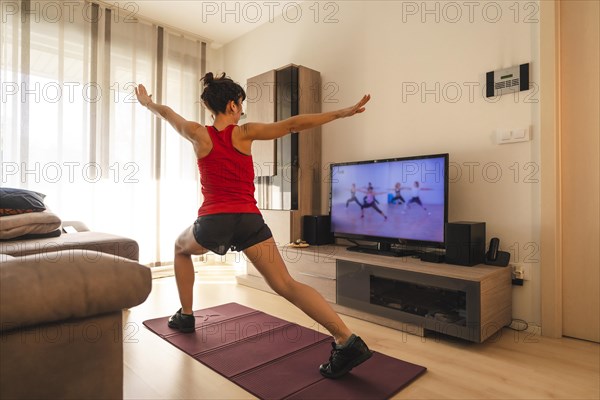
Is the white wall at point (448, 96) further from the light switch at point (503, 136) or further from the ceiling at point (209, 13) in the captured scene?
the ceiling at point (209, 13)

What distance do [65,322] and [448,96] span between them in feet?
8.50

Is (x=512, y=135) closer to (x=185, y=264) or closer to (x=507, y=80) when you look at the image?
(x=507, y=80)

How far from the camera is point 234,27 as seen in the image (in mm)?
4273

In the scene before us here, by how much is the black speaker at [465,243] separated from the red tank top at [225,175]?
1.24 meters

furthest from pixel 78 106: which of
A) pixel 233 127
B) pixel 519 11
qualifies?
pixel 519 11

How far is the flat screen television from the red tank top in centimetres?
123

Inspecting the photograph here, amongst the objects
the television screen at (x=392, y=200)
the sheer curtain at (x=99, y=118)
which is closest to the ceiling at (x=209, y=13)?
the sheer curtain at (x=99, y=118)

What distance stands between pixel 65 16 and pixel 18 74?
28.5 inches

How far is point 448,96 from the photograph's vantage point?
2.66 m

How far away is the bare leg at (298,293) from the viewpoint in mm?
1639

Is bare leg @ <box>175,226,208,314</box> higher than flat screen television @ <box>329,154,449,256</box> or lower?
lower

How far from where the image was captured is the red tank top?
173 cm

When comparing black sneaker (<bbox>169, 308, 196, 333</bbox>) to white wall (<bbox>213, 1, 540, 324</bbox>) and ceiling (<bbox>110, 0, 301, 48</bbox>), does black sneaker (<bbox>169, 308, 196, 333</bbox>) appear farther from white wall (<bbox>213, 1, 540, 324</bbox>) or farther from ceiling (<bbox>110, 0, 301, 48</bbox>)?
ceiling (<bbox>110, 0, 301, 48</bbox>)

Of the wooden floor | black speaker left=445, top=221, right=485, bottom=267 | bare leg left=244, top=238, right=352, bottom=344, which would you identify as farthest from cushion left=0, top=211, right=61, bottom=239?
black speaker left=445, top=221, right=485, bottom=267
